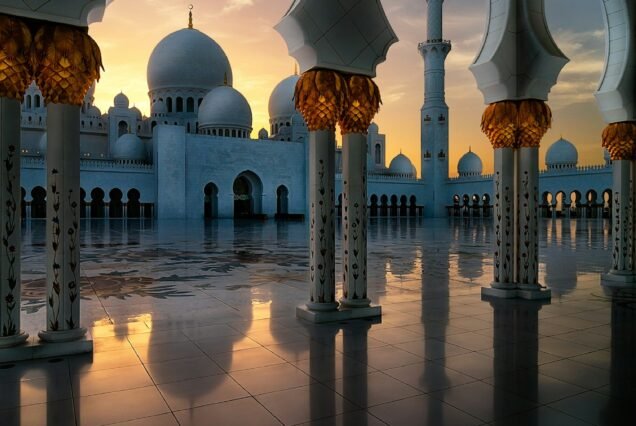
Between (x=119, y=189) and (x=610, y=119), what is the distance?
23924 mm

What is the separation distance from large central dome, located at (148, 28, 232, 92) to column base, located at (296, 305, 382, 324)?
28.2 m

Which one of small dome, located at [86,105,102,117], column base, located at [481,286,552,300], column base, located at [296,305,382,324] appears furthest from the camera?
small dome, located at [86,105,102,117]

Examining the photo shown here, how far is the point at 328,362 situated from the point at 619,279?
409cm

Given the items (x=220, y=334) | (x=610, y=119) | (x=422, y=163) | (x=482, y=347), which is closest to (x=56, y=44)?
(x=220, y=334)

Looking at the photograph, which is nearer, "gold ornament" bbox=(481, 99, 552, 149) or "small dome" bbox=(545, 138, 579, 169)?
"gold ornament" bbox=(481, 99, 552, 149)

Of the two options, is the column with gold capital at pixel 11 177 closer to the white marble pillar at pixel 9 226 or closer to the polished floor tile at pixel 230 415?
the white marble pillar at pixel 9 226

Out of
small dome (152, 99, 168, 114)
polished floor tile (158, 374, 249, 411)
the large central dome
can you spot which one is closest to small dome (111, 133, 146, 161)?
small dome (152, 99, 168, 114)

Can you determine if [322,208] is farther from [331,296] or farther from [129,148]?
[129,148]

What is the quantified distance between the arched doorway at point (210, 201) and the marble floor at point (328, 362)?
22.2 meters

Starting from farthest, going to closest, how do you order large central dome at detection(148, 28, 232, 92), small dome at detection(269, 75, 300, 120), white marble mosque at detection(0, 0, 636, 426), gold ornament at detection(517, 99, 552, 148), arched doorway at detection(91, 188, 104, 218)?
small dome at detection(269, 75, 300, 120)
large central dome at detection(148, 28, 232, 92)
arched doorway at detection(91, 188, 104, 218)
gold ornament at detection(517, 99, 552, 148)
white marble mosque at detection(0, 0, 636, 426)

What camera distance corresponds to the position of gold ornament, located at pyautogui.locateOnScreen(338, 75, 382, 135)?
3779 mm

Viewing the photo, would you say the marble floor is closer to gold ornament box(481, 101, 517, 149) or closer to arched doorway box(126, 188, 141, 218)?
gold ornament box(481, 101, 517, 149)

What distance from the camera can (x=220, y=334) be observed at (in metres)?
3.09

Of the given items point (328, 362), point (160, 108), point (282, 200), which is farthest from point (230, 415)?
point (160, 108)
